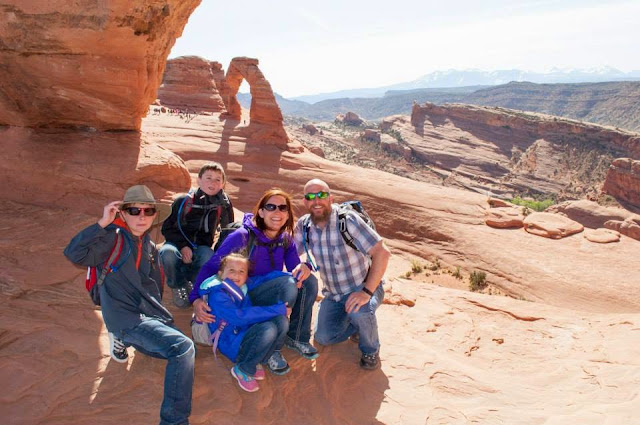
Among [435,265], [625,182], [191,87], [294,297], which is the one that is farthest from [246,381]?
[625,182]

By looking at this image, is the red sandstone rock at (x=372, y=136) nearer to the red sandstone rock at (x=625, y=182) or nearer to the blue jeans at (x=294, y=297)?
the red sandstone rock at (x=625, y=182)

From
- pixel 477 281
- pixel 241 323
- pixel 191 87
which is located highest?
pixel 191 87

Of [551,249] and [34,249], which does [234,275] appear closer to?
[34,249]

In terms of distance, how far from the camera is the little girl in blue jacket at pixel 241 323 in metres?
3.58

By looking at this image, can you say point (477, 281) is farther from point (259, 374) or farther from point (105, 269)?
point (105, 269)

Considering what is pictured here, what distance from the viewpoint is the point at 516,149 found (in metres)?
55.2

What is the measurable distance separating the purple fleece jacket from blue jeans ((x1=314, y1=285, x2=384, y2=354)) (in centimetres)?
76

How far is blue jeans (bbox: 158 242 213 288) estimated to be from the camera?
15.9 ft

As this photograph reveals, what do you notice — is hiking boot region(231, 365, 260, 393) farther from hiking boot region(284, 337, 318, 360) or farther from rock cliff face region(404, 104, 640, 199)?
rock cliff face region(404, 104, 640, 199)

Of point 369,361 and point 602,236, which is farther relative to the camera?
point 602,236

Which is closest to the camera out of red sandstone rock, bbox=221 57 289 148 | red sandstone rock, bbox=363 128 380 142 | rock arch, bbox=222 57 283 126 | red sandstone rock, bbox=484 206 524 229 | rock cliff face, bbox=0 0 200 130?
rock cliff face, bbox=0 0 200 130

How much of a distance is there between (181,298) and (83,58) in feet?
18.8

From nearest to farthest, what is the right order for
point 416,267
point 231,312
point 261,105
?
point 231,312 → point 416,267 → point 261,105

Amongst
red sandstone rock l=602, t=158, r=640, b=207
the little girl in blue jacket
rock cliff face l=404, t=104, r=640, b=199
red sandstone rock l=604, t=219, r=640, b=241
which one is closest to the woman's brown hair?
the little girl in blue jacket
